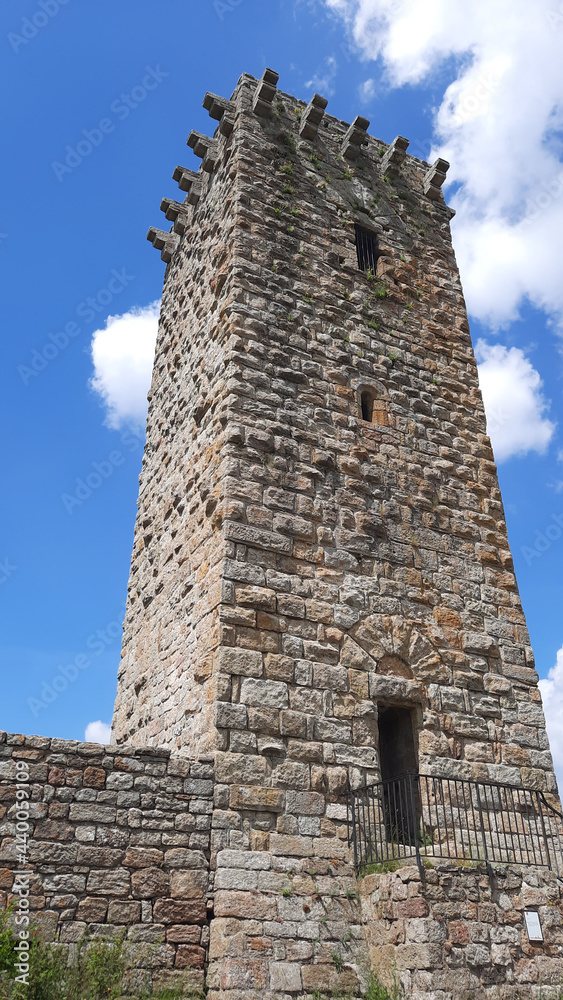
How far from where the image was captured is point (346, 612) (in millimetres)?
7441

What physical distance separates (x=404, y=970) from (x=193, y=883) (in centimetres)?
161

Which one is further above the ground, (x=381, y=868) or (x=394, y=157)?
(x=394, y=157)

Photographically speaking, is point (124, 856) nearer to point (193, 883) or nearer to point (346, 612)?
point (193, 883)

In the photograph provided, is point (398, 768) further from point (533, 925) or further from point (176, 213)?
point (176, 213)

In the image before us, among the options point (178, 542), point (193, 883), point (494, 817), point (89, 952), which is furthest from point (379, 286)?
point (89, 952)

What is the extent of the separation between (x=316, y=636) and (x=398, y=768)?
5.03 ft

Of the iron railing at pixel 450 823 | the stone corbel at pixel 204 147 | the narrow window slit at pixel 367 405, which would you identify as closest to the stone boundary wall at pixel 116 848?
the iron railing at pixel 450 823

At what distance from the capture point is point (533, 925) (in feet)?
20.0

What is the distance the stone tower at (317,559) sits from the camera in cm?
599

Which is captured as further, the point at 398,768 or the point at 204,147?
the point at 204,147
